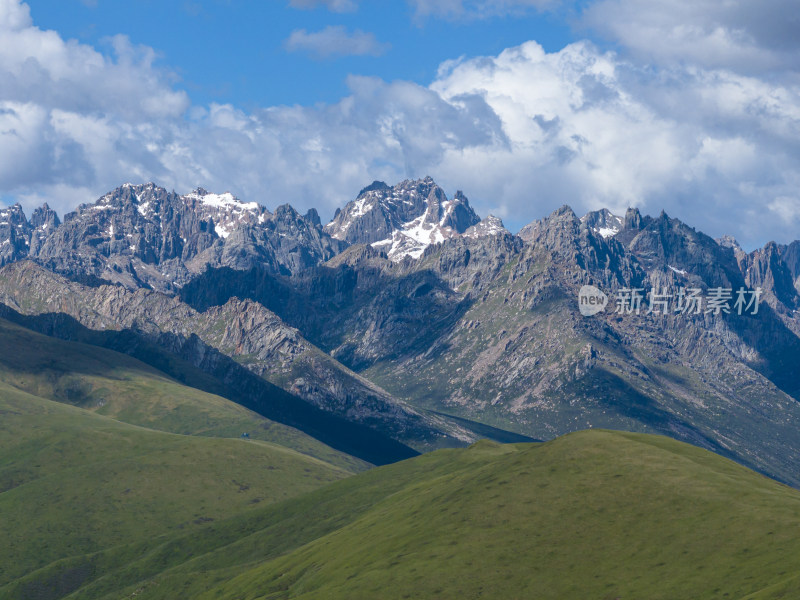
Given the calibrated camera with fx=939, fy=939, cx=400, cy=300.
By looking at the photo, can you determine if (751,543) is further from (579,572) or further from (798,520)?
(579,572)

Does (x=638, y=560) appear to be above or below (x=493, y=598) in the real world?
above

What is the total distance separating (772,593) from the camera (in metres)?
151

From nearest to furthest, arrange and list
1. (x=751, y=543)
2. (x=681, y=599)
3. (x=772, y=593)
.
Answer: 1. (x=772, y=593)
2. (x=681, y=599)
3. (x=751, y=543)

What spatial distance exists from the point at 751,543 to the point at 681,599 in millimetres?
27802

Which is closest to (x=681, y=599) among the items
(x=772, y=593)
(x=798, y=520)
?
(x=772, y=593)

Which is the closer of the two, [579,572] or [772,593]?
[772,593]

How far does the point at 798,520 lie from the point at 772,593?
4921 centimetres

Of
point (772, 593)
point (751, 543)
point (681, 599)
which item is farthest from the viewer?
point (751, 543)

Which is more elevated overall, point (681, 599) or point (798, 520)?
point (798, 520)

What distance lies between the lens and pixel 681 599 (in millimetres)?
171500

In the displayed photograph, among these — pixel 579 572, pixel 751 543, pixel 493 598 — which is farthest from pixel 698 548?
pixel 493 598

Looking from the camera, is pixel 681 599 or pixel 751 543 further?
pixel 751 543

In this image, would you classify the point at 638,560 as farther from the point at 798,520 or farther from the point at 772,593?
the point at 772,593

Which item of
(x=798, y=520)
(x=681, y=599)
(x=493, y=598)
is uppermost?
(x=798, y=520)
